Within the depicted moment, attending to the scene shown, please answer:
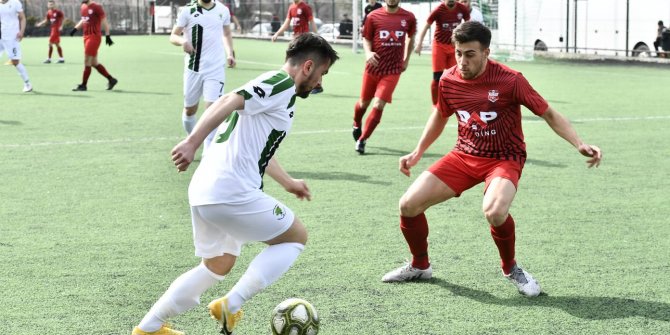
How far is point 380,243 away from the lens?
288 inches

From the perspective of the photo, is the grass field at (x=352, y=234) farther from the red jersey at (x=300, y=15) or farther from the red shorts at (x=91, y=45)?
the red jersey at (x=300, y=15)

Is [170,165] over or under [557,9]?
under

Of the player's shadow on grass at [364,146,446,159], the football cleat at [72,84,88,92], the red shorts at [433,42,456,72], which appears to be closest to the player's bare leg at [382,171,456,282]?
the player's shadow on grass at [364,146,446,159]

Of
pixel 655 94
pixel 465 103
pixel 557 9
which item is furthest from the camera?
pixel 557 9

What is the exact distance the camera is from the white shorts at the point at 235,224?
460cm

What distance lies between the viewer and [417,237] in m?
6.23

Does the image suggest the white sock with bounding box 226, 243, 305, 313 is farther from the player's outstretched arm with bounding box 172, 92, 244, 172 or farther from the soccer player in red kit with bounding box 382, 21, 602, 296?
the soccer player in red kit with bounding box 382, 21, 602, 296

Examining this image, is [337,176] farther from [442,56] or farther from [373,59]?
[442,56]

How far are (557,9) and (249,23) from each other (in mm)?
31714

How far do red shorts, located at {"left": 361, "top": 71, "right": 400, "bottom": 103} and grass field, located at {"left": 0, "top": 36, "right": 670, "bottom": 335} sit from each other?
0.68m

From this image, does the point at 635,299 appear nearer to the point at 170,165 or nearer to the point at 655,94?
the point at 170,165

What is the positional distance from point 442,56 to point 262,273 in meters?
10.5

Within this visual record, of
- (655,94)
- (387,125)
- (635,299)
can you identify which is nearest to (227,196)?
(635,299)

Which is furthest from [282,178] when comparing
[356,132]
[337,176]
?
[356,132]
